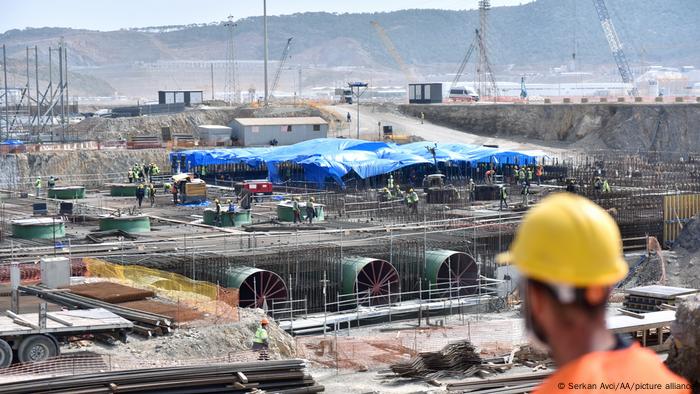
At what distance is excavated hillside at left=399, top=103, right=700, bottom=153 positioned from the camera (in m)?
68.1

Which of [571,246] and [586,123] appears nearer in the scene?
[571,246]

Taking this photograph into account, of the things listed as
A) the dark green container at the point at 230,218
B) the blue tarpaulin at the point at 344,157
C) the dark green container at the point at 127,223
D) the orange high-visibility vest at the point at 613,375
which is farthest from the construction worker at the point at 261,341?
the blue tarpaulin at the point at 344,157

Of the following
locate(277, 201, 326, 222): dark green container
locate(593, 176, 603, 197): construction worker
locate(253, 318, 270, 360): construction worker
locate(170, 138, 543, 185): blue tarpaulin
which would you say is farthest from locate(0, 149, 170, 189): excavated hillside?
locate(253, 318, 270, 360): construction worker

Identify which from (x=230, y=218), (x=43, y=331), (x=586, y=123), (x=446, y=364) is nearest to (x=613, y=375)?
(x=43, y=331)

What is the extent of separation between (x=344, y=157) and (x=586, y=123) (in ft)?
89.6

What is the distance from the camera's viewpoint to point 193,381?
15.5 m

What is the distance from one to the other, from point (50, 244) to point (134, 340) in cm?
1440

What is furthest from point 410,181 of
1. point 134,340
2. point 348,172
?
point 134,340

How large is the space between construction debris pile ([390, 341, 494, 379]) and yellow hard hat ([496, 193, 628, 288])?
1649 centimetres

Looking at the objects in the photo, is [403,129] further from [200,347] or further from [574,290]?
[574,290]

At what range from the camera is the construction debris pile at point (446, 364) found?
18625 millimetres

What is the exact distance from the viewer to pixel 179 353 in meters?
18.1

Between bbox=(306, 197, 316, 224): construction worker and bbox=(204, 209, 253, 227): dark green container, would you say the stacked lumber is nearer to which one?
bbox=(204, 209, 253, 227): dark green container

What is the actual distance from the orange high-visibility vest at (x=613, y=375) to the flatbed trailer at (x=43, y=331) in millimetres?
15009
